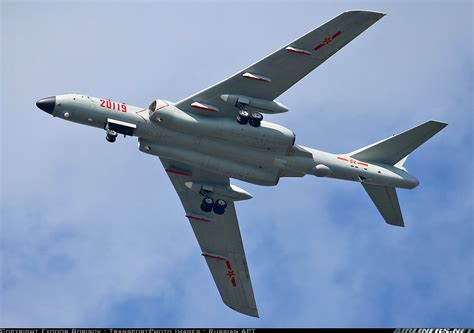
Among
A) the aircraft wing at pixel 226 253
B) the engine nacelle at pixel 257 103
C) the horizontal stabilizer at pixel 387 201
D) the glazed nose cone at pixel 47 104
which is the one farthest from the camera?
the aircraft wing at pixel 226 253

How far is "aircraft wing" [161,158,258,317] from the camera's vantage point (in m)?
74.1

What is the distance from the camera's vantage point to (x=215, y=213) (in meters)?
72.2

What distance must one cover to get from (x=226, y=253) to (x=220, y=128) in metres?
15.2

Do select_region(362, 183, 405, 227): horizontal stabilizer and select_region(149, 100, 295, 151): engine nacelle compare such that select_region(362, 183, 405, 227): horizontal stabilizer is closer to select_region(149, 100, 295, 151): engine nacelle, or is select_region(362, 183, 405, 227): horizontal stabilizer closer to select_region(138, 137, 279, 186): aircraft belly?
select_region(138, 137, 279, 186): aircraft belly

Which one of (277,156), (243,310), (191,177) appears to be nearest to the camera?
(277,156)

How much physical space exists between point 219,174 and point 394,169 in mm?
12095

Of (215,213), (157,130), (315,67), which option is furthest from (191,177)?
(315,67)

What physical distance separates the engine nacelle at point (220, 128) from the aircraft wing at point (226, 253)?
1057cm

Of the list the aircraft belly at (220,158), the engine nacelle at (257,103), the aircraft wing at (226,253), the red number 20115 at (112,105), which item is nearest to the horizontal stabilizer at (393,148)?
the aircraft belly at (220,158)

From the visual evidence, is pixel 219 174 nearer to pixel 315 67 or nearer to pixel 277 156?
pixel 277 156

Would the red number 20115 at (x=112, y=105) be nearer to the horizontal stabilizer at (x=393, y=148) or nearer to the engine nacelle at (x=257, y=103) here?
the engine nacelle at (x=257, y=103)

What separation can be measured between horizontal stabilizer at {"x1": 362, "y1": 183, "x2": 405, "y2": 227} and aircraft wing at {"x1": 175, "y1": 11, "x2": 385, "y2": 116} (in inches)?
415

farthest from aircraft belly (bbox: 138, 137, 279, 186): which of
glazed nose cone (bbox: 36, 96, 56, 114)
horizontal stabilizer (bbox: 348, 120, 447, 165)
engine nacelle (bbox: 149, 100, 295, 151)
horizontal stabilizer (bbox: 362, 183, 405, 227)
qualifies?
horizontal stabilizer (bbox: 362, 183, 405, 227)

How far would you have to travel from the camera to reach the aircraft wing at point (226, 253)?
2918 inches
